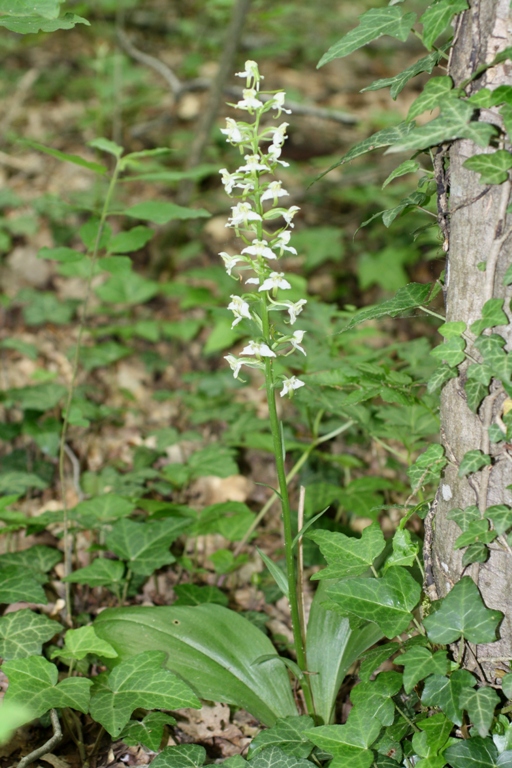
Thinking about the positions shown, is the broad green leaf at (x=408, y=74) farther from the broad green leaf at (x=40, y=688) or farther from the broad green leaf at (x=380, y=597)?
the broad green leaf at (x=40, y=688)

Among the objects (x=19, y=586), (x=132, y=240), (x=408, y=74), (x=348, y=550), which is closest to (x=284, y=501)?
(x=348, y=550)

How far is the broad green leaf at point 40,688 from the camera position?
154 centimetres

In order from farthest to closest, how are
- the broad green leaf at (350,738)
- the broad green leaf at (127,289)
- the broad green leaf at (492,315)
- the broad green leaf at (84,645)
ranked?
the broad green leaf at (127,289), the broad green leaf at (84,645), the broad green leaf at (350,738), the broad green leaf at (492,315)

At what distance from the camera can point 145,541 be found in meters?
2.16

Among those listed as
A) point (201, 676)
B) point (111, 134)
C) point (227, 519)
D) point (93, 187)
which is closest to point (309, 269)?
point (93, 187)

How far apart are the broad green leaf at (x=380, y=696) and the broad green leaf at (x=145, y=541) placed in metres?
0.78

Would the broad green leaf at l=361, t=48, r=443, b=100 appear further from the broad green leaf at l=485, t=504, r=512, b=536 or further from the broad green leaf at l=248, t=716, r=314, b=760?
the broad green leaf at l=248, t=716, r=314, b=760

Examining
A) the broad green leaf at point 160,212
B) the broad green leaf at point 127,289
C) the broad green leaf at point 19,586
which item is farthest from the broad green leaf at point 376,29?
the broad green leaf at point 127,289

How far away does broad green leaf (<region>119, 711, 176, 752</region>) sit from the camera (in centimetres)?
158

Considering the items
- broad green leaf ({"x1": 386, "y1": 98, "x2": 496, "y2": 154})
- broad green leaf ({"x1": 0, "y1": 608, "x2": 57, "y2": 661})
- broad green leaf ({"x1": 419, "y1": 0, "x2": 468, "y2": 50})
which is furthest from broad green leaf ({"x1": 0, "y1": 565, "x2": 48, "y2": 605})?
broad green leaf ({"x1": 419, "y1": 0, "x2": 468, "y2": 50})

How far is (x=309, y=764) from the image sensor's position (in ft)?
4.84

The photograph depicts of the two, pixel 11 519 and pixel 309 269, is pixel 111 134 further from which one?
pixel 11 519

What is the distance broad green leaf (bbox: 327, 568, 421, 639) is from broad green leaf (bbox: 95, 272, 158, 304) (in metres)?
2.46

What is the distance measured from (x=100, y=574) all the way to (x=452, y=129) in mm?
1649
